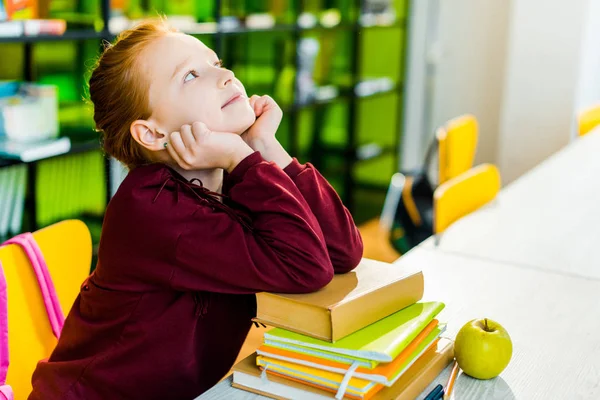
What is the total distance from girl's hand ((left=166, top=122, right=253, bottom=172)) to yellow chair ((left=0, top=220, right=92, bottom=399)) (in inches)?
14.7

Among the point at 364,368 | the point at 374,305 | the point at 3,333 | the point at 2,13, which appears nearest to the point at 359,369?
the point at 364,368

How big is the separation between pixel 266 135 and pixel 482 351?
0.47m

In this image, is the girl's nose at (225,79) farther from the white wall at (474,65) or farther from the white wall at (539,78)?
the white wall at (474,65)

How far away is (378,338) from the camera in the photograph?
101 cm

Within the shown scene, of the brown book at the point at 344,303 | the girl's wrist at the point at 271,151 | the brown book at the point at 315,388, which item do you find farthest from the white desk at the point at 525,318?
the girl's wrist at the point at 271,151

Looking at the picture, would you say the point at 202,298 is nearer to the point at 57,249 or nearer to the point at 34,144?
the point at 57,249

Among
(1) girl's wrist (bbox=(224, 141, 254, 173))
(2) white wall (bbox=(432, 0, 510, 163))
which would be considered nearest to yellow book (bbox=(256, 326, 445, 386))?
(1) girl's wrist (bbox=(224, 141, 254, 173))

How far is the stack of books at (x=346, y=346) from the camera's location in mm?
973

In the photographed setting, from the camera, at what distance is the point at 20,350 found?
1.32 m

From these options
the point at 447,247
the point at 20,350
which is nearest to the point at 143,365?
the point at 20,350

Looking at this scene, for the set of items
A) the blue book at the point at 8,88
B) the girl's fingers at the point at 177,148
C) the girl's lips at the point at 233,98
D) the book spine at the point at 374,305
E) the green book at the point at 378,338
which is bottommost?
the green book at the point at 378,338

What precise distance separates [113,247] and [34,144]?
4.22 feet

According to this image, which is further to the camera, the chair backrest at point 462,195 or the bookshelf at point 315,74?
the bookshelf at point 315,74

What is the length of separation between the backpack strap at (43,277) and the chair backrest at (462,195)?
39.2 inches
